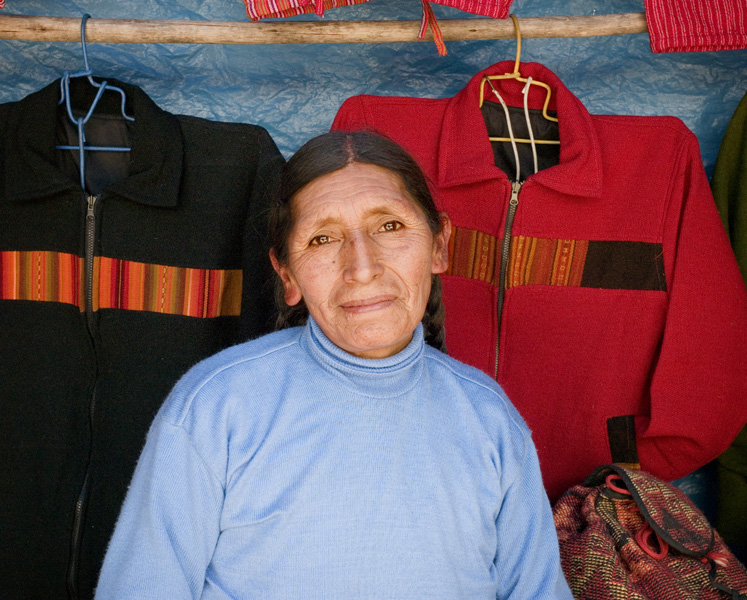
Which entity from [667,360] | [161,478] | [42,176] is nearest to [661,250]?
[667,360]

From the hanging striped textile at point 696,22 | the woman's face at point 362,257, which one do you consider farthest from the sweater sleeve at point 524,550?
the hanging striped textile at point 696,22

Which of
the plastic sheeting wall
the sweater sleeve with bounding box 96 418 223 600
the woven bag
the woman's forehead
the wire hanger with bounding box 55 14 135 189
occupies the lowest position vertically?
the woven bag

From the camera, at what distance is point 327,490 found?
5.33 ft

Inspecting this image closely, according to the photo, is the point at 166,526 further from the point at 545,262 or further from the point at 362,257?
the point at 545,262

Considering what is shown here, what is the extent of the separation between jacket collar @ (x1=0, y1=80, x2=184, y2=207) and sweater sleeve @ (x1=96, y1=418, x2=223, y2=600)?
906mm

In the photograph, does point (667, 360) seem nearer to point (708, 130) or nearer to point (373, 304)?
point (708, 130)

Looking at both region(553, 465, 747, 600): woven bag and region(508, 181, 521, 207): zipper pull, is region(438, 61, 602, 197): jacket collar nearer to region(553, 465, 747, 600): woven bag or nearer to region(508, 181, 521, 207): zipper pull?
region(508, 181, 521, 207): zipper pull

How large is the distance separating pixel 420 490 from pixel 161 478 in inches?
22.0

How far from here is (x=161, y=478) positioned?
152cm

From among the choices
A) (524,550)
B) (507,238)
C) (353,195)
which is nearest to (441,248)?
(353,195)

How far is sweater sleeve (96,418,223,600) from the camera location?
148cm

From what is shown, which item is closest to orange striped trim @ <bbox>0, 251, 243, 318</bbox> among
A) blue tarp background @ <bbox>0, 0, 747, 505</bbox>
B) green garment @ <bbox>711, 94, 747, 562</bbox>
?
blue tarp background @ <bbox>0, 0, 747, 505</bbox>

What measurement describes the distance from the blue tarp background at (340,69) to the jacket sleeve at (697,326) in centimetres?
53

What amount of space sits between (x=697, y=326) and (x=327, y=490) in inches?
57.1
